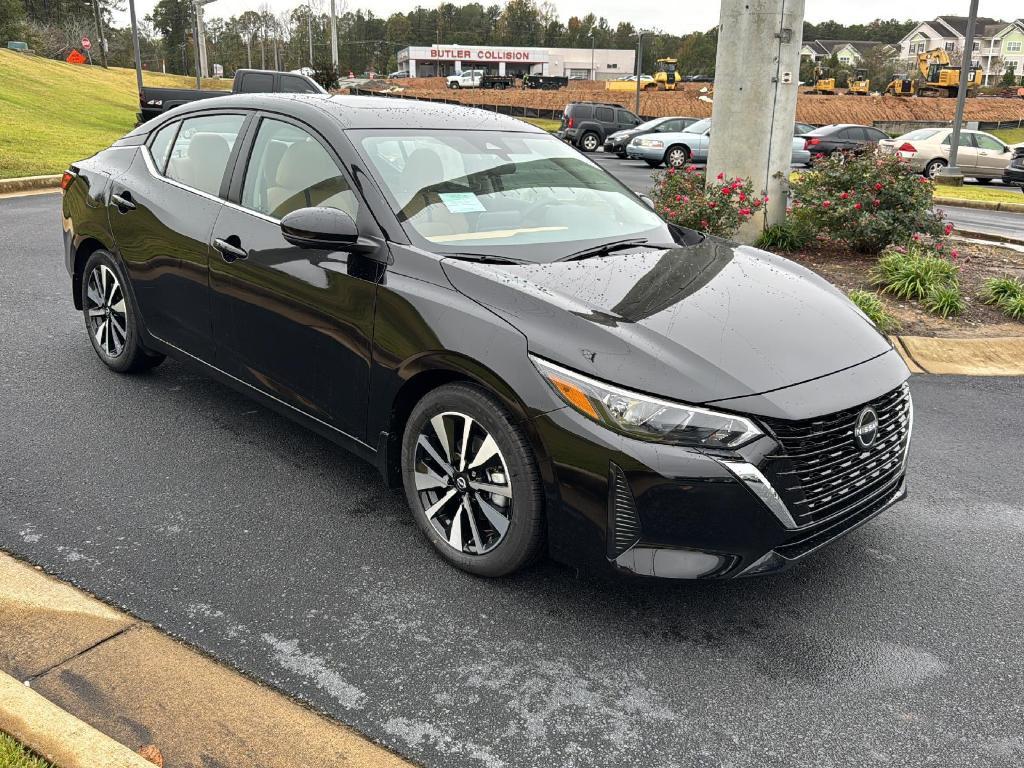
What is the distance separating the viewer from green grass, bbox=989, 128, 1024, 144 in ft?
180

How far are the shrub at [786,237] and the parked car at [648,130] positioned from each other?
1778cm

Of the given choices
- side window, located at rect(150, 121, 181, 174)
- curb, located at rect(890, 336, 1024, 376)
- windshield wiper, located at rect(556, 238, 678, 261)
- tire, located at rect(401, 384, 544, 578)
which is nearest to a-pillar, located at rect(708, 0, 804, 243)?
curb, located at rect(890, 336, 1024, 376)

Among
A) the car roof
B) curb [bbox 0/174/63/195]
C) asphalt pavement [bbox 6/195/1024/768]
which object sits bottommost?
asphalt pavement [bbox 6/195/1024/768]

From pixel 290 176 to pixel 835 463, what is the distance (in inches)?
103

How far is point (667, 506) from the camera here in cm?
287

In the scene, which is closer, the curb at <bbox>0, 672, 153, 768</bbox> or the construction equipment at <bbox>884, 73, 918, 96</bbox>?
the curb at <bbox>0, 672, 153, 768</bbox>

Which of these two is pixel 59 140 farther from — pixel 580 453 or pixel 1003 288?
pixel 580 453

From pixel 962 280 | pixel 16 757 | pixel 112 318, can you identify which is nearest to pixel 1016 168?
pixel 962 280

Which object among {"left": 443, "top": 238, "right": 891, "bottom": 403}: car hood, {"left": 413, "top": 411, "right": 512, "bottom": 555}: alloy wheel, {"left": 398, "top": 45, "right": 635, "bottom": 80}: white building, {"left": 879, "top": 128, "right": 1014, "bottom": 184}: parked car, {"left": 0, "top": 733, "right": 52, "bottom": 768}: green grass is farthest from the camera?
{"left": 398, "top": 45, "right": 635, "bottom": 80}: white building

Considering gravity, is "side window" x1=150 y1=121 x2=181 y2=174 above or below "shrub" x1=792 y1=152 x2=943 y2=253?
above

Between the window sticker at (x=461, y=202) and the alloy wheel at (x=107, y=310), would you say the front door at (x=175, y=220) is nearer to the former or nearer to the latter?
the alloy wheel at (x=107, y=310)

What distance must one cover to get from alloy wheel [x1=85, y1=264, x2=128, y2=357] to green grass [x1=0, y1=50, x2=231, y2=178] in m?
11.3

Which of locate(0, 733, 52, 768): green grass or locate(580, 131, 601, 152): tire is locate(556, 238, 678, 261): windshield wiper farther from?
locate(580, 131, 601, 152): tire

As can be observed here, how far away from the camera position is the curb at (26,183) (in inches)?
556
